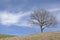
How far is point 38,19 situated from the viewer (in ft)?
223

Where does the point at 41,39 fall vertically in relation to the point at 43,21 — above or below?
below

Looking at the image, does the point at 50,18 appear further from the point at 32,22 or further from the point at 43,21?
the point at 32,22

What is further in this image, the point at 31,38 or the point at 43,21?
the point at 43,21

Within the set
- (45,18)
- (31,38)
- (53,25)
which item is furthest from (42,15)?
(31,38)

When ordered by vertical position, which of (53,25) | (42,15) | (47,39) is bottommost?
(47,39)

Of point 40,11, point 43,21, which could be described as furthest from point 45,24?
point 40,11

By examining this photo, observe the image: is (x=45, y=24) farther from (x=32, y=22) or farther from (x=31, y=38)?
(x=31, y=38)

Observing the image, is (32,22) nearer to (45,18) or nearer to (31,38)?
(45,18)

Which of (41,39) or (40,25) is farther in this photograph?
(40,25)

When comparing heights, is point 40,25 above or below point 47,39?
above

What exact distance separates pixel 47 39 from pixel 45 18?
1550 inches

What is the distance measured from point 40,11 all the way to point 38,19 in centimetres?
345

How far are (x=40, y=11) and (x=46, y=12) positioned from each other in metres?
2.50

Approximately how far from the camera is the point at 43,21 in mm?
66938
